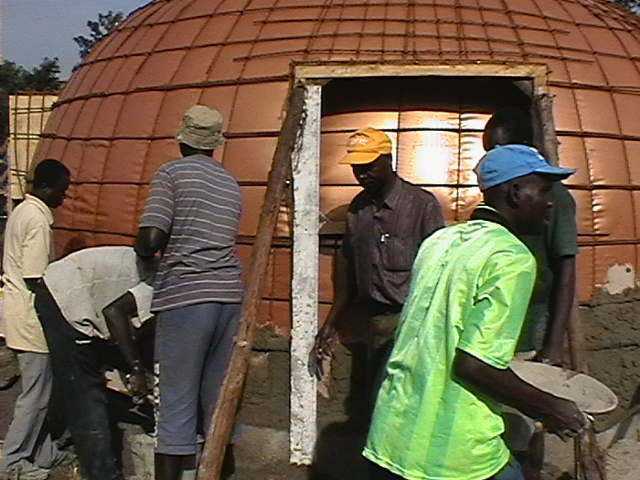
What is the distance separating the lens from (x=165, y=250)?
3900mm

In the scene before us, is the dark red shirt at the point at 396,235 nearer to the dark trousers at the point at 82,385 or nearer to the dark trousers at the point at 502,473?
the dark trousers at the point at 82,385

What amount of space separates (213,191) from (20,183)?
527 centimetres

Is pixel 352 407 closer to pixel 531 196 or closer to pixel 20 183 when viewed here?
pixel 531 196

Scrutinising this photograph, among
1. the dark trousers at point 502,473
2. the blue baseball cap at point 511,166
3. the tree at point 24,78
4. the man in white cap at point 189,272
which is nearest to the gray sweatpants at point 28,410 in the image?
the man in white cap at point 189,272

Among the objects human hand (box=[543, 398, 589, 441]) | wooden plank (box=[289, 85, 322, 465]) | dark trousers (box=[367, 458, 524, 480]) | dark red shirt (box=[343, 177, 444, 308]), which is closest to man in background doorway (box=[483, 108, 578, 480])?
dark red shirt (box=[343, 177, 444, 308])

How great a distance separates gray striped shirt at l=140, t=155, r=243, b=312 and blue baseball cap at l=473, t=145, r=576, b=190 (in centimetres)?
157

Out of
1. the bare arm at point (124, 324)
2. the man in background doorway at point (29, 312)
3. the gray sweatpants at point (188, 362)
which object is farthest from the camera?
the man in background doorway at point (29, 312)

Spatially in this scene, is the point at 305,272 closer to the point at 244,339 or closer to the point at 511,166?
the point at 244,339

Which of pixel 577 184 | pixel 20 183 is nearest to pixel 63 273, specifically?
pixel 577 184

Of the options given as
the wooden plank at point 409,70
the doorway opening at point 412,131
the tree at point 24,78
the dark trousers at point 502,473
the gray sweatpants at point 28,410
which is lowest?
the gray sweatpants at point 28,410

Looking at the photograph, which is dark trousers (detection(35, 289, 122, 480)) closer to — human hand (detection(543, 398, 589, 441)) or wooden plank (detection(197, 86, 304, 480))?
wooden plank (detection(197, 86, 304, 480))

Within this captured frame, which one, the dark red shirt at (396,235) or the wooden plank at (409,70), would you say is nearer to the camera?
the dark red shirt at (396,235)

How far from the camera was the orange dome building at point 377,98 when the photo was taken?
5496 mm

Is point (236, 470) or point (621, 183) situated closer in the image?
point (236, 470)
